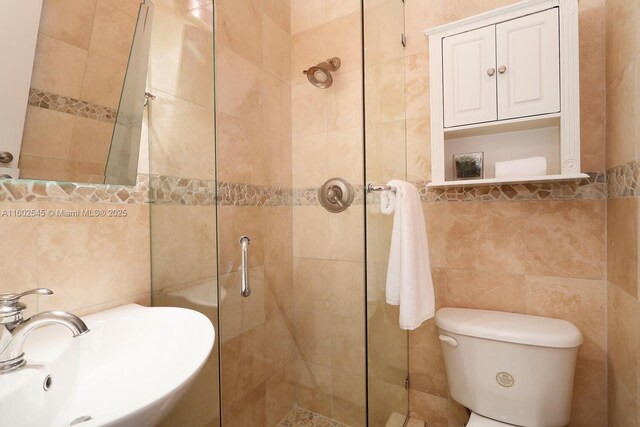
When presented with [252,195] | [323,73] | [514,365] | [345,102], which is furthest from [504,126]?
[252,195]

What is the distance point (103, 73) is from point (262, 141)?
1.73 feet

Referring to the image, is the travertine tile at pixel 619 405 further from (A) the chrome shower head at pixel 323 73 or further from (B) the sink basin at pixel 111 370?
(A) the chrome shower head at pixel 323 73

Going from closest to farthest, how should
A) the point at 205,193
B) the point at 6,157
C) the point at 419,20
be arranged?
the point at 6,157 < the point at 205,193 < the point at 419,20

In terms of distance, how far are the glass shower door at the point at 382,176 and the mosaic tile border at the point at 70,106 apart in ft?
2.70

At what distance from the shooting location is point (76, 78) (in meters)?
0.85

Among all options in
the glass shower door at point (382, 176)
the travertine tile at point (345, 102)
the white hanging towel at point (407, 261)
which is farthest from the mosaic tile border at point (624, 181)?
the travertine tile at point (345, 102)

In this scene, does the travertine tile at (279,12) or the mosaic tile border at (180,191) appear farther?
the travertine tile at (279,12)

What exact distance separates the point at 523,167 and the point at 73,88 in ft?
4.99

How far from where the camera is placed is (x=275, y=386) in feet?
4.04

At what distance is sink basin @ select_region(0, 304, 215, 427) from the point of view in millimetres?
558

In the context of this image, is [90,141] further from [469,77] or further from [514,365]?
[514,365]

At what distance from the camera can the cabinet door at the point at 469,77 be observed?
1.23 meters

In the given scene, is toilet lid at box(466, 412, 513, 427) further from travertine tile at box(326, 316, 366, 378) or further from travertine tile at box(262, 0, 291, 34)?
travertine tile at box(262, 0, 291, 34)

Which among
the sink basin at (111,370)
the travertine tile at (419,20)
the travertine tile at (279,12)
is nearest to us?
the sink basin at (111,370)
